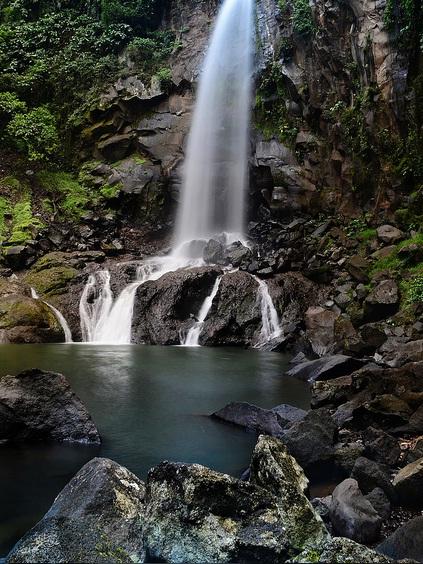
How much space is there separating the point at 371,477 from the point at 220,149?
26426 mm

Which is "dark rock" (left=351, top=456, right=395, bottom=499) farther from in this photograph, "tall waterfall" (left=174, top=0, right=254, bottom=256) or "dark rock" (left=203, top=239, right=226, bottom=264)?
"tall waterfall" (left=174, top=0, right=254, bottom=256)

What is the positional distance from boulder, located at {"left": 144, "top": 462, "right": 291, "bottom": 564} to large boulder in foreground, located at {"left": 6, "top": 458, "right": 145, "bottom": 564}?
0.15m

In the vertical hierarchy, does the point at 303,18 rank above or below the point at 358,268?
above

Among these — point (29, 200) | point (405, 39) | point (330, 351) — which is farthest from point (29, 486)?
point (29, 200)

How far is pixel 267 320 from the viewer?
19.5 m

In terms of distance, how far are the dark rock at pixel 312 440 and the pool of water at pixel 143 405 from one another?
2.44 feet

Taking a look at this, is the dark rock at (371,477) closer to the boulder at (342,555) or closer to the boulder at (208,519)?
the boulder at (208,519)

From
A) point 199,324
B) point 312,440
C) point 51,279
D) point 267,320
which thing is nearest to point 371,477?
point 312,440

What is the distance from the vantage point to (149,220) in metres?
28.4

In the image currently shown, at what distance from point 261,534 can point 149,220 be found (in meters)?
25.5

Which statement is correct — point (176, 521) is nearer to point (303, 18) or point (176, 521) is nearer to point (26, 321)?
point (26, 321)

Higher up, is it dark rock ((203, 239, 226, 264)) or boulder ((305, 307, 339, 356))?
dark rock ((203, 239, 226, 264))

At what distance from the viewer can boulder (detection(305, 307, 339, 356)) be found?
15.4 m

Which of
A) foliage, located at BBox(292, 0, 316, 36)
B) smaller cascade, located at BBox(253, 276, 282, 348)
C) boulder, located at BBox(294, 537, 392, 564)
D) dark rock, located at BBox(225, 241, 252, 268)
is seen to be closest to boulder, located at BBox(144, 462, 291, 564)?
boulder, located at BBox(294, 537, 392, 564)
